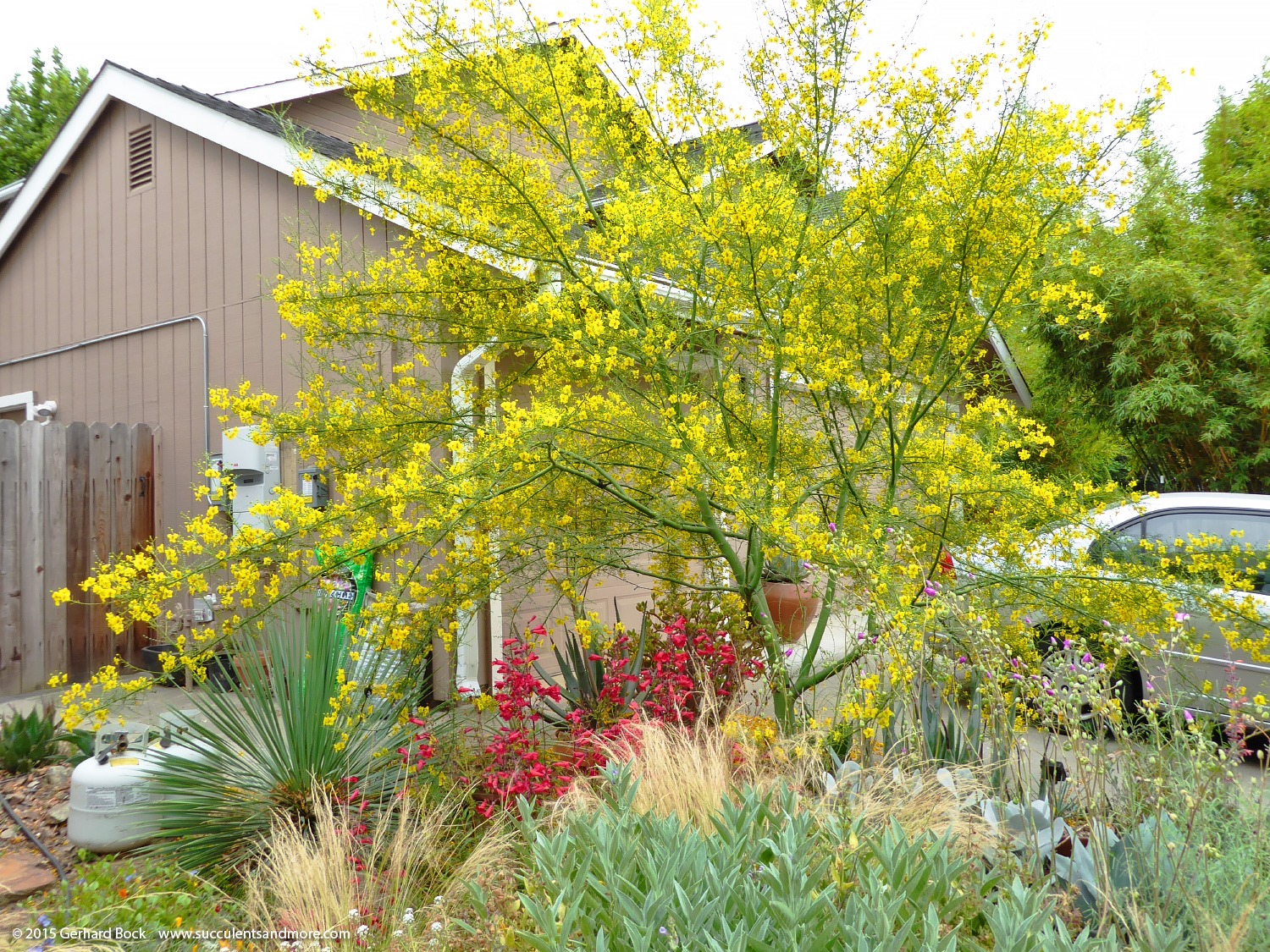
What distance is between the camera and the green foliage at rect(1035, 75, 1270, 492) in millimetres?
10508

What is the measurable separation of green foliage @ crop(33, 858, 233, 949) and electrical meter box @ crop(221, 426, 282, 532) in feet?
11.5

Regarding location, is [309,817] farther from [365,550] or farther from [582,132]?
[582,132]

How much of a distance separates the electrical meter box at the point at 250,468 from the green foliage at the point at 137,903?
3500 mm

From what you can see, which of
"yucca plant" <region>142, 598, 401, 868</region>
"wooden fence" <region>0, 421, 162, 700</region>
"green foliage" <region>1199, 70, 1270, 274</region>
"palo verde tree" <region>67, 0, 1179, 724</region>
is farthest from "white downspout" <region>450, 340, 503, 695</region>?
"green foliage" <region>1199, 70, 1270, 274</region>

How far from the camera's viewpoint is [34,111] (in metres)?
22.0

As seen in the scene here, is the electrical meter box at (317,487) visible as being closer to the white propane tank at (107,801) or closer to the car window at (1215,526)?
the white propane tank at (107,801)

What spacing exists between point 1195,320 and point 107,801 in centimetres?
1189

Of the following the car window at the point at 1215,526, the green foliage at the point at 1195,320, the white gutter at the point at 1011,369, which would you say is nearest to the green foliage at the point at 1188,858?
the car window at the point at 1215,526

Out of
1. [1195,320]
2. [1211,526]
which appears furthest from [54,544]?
[1195,320]

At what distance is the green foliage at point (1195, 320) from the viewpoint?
34.5 ft

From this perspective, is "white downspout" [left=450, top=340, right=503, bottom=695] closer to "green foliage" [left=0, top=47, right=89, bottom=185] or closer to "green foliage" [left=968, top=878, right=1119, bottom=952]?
"green foliage" [left=968, top=878, right=1119, bottom=952]

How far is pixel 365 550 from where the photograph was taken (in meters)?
3.13

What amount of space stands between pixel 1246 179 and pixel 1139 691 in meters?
8.56

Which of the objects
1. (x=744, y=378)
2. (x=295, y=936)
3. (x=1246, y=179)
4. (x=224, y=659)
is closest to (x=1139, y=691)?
(x=744, y=378)
